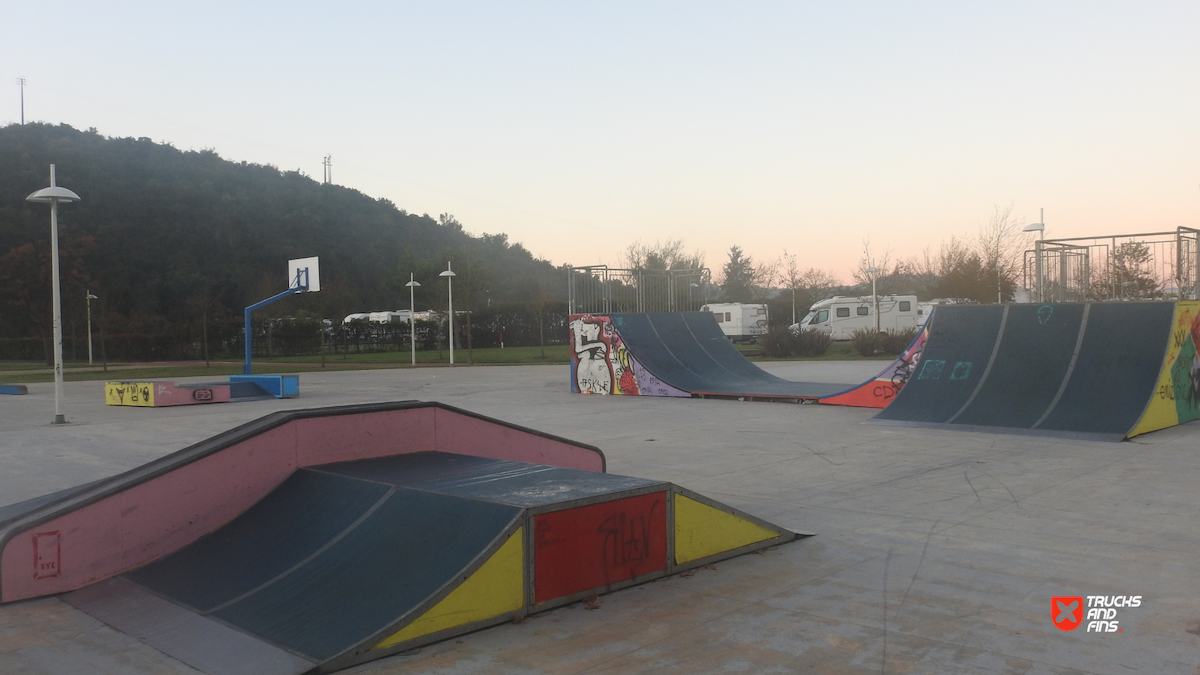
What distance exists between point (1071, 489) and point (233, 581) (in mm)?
6815

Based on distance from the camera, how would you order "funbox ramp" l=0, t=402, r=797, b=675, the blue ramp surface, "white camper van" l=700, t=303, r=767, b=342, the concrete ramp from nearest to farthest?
"funbox ramp" l=0, t=402, r=797, b=675, the blue ramp surface, the concrete ramp, "white camper van" l=700, t=303, r=767, b=342

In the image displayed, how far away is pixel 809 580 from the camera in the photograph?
4.73 m

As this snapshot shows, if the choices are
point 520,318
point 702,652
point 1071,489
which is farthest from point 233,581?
point 520,318

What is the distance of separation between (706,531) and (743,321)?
37.6 m

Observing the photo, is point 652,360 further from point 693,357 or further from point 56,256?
point 56,256

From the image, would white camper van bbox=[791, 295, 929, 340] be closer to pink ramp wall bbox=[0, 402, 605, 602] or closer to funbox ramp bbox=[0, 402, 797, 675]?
pink ramp wall bbox=[0, 402, 605, 602]

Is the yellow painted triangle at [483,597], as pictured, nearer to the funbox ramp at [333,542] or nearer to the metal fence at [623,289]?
the funbox ramp at [333,542]

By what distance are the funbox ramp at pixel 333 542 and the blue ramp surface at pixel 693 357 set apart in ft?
36.9

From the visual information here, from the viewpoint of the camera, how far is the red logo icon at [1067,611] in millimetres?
3918

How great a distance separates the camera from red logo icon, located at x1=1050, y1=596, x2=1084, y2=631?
3.92 metres

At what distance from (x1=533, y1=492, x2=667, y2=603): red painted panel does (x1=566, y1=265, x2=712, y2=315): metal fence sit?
15.9 m

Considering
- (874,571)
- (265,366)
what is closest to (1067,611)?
(874,571)

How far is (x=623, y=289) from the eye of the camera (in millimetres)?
21766

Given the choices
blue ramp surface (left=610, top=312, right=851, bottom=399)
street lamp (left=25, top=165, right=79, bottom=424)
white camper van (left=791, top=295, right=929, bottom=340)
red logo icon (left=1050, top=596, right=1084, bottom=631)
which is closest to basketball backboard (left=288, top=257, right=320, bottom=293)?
street lamp (left=25, top=165, right=79, bottom=424)
